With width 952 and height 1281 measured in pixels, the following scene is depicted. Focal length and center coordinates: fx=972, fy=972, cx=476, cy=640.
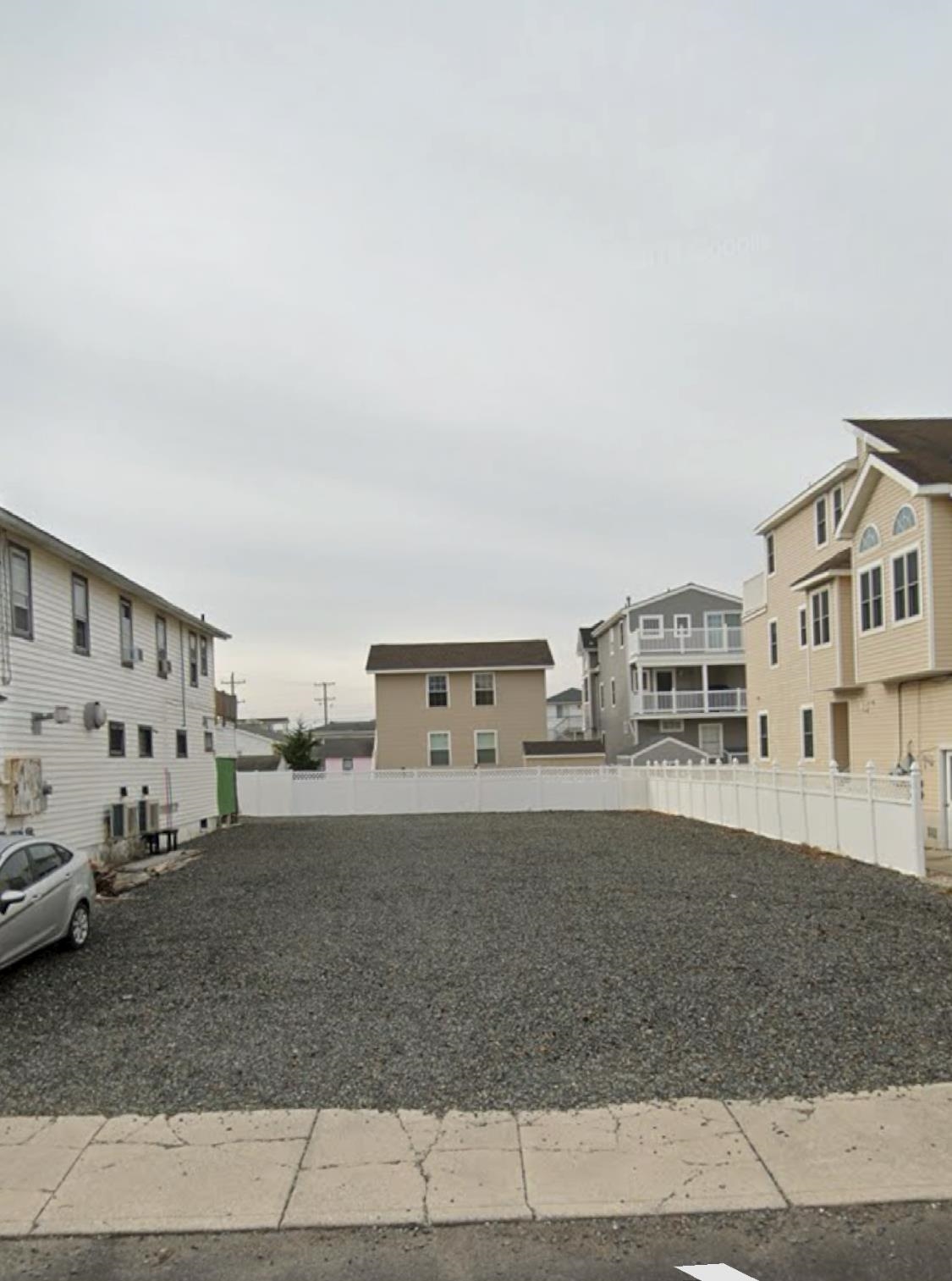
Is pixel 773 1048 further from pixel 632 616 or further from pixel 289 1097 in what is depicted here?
pixel 632 616

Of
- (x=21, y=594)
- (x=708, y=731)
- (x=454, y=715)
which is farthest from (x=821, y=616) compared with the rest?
(x=454, y=715)

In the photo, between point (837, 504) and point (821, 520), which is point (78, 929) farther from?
point (821, 520)

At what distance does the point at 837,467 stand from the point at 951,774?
789 centimetres

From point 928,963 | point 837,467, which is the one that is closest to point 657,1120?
point 928,963

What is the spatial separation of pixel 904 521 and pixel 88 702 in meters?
15.3

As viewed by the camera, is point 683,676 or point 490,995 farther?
point 683,676

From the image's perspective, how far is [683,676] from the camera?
43031 millimetres

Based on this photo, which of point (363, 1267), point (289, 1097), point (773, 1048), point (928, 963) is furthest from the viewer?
point (928, 963)

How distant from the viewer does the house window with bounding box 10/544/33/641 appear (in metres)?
14.9

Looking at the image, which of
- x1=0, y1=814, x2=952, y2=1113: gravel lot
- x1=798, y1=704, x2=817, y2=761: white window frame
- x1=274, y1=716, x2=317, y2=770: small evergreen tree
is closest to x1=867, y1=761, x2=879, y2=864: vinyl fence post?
x1=0, y1=814, x2=952, y2=1113: gravel lot

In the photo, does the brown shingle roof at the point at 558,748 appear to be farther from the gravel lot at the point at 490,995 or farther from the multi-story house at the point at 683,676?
the gravel lot at the point at 490,995

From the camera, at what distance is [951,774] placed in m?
17.1

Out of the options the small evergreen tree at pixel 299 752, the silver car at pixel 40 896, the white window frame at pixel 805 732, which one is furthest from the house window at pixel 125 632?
the small evergreen tree at pixel 299 752

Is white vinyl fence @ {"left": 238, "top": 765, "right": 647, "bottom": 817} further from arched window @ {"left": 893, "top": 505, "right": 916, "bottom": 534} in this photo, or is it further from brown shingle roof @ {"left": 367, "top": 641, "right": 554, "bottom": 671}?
arched window @ {"left": 893, "top": 505, "right": 916, "bottom": 534}
